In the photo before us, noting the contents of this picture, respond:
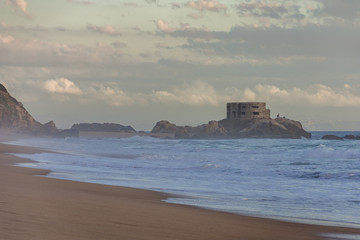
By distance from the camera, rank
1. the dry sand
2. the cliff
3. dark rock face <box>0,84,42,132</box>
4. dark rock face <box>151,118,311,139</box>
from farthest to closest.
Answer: dark rock face <box>151,118,311,139</box>
dark rock face <box>0,84,42,132</box>
the cliff
the dry sand

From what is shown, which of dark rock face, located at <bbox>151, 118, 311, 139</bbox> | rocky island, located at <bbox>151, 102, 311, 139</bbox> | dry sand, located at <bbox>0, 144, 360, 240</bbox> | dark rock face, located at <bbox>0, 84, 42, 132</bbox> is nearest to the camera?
dry sand, located at <bbox>0, 144, 360, 240</bbox>

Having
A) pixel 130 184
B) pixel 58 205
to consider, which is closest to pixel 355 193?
pixel 130 184

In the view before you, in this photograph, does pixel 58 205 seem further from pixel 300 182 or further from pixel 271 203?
pixel 300 182

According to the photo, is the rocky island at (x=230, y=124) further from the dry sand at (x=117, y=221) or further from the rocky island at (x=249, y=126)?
the dry sand at (x=117, y=221)

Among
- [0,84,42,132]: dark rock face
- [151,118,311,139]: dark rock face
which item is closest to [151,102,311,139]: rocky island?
[151,118,311,139]: dark rock face

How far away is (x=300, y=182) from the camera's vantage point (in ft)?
57.6

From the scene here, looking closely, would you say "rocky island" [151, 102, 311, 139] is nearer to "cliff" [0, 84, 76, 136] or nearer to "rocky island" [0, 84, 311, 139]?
"rocky island" [0, 84, 311, 139]

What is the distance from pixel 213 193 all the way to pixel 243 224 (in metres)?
4.83

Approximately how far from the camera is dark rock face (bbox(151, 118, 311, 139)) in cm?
10806

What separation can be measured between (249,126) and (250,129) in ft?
4.96

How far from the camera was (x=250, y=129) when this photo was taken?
10950 centimetres

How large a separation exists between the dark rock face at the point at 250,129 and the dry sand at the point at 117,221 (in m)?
97.8

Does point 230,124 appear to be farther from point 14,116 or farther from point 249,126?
point 14,116

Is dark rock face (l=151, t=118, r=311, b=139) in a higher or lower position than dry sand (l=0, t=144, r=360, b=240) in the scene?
higher
